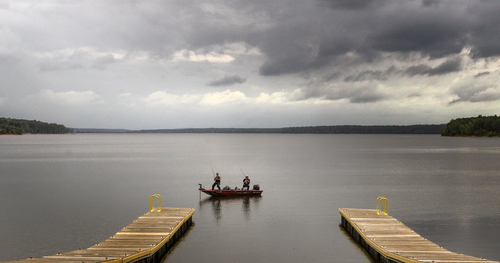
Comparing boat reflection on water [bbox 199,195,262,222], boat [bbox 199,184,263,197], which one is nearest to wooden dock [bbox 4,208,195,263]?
boat reflection on water [bbox 199,195,262,222]

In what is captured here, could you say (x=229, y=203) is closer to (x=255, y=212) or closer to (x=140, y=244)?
(x=255, y=212)

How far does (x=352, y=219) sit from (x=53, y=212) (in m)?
23.7

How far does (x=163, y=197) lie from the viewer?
36.6 metres

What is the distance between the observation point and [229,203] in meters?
32.6

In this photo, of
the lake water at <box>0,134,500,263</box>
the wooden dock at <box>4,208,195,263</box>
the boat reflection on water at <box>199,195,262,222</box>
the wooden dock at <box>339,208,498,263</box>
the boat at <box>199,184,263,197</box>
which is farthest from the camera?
the boat at <box>199,184,263,197</box>

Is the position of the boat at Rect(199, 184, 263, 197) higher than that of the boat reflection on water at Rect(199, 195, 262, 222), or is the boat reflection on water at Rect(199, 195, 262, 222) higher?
the boat at Rect(199, 184, 263, 197)

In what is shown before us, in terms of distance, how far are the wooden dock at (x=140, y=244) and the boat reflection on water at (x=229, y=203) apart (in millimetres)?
6523

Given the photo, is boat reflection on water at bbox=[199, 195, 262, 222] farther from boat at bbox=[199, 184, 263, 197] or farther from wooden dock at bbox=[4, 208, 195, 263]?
wooden dock at bbox=[4, 208, 195, 263]

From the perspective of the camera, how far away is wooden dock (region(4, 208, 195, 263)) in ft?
46.5

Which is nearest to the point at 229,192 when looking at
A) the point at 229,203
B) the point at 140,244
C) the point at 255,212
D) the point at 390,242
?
the point at 229,203

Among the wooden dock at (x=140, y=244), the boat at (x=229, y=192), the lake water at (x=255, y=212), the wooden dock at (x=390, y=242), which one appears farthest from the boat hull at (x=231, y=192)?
the wooden dock at (x=390, y=242)

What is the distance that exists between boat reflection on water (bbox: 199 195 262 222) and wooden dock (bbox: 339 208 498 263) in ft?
30.3

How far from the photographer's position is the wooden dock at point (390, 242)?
14.8 m

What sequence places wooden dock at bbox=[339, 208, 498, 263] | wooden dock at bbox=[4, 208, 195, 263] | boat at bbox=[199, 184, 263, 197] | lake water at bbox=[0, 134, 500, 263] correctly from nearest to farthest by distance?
wooden dock at bbox=[4, 208, 195, 263] < wooden dock at bbox=[339, 208, 498, 263] < lake water at bbox=[0, 134, 500, 263] < boat at bbox=[199, 184, 263, 197]
